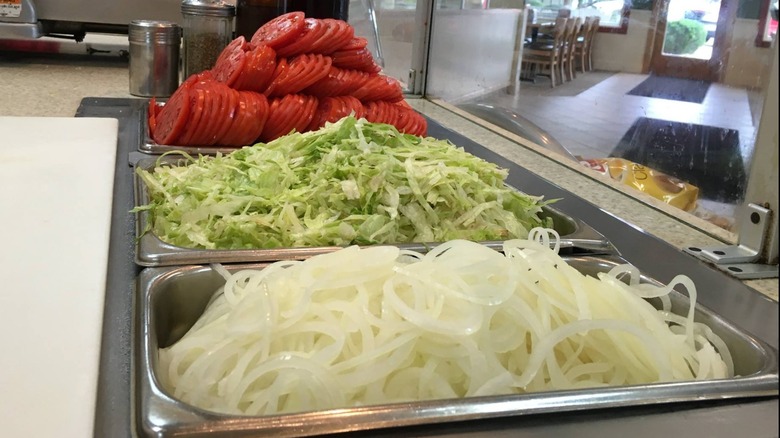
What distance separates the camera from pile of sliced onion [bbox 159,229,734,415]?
2.51 feet

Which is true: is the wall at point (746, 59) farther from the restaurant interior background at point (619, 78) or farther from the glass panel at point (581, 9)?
the glass panel at point (581, 9)

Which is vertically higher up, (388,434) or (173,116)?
(173,116)

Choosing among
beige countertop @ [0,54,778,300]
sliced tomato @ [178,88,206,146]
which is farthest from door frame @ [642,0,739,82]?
sliced tomato @ [178,88,206,146]

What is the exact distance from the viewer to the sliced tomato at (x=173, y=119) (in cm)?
177

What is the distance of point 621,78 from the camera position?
7.54 feet

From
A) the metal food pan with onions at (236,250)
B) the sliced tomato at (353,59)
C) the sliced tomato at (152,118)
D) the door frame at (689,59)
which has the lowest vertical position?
the metal food pan with onions at (236,250)

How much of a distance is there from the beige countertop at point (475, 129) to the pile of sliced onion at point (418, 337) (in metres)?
0.18

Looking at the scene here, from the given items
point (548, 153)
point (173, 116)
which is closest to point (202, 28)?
point (173, 116)

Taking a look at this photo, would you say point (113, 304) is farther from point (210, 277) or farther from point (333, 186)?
point (333, 186)

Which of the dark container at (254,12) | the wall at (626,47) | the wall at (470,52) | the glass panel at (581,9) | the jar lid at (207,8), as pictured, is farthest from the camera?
the wall at (470,52)

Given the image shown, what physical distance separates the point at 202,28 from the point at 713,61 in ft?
5.29

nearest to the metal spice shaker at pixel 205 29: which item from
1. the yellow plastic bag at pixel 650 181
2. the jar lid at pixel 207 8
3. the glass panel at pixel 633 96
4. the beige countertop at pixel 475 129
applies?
the jar lid at pixel 207 8

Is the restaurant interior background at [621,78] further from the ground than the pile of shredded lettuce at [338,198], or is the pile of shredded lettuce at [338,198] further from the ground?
the restaurant interior background at [621,78]

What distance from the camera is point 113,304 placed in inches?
38.4
